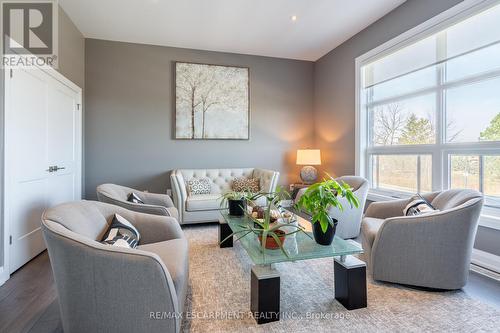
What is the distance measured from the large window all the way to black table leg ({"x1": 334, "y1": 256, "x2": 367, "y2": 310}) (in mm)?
1758

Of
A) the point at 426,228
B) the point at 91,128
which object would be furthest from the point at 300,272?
the point at 91,128

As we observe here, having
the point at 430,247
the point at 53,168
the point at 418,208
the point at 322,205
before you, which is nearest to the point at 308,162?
the point at 418,208

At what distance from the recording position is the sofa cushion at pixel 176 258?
4.72 feet

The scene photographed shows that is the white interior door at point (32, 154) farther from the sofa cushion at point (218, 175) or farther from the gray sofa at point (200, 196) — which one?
the sofa cushion at point (218, 175)

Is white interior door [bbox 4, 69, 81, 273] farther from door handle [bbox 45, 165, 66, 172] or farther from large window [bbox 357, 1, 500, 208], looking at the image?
large window [bbox 357, 1, 500, 208]

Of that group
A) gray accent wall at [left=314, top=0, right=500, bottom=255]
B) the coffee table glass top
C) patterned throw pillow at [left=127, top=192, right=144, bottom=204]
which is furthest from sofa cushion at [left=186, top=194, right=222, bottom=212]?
gray accent wall at [left=314, top=0, right=500, bottom=255]

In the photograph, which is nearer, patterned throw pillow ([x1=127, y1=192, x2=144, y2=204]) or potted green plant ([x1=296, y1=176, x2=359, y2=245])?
potted green plant ([x1=296, y1=176, x2=359, y2=245])

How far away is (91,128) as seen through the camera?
4141 mm

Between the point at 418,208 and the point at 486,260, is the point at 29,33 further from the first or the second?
the point at 486,260

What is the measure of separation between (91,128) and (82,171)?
71cm

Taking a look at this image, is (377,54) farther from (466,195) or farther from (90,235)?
(90,235)

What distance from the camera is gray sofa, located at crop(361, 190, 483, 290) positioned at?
1917 millimetres

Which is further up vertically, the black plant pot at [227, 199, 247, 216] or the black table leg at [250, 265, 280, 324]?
the black plant pot at [227, 199, 247, 216]

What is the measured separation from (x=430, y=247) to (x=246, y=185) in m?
2.74
